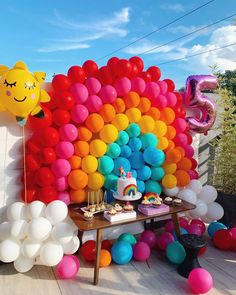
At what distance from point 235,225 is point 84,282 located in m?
1.93

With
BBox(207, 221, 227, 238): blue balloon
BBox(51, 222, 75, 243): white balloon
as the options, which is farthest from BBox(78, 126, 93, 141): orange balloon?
BBox(207, 221, 227, 238): blue balloon

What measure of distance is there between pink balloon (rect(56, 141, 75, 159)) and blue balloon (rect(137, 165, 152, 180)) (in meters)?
0.75

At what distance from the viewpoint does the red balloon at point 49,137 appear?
7.71ft

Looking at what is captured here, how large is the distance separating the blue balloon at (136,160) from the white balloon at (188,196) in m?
0.59

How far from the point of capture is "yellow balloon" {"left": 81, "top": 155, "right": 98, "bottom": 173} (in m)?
2.48

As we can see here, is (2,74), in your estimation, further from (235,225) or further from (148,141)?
(235,225)

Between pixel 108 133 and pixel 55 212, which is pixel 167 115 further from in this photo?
pixel 55 212

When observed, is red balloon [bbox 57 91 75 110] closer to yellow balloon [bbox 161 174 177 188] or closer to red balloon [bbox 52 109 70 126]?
red balloon [bbox 52 109 70 126]

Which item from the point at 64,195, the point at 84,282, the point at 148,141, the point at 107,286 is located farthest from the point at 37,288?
the point at 148,141

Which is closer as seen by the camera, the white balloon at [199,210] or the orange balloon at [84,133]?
the orange balloon at [84,133]

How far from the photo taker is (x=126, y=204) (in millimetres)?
2514

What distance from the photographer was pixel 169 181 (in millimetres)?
2871

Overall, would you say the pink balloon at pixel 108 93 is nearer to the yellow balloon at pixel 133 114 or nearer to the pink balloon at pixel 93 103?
the pink balloon at pixel 93 103

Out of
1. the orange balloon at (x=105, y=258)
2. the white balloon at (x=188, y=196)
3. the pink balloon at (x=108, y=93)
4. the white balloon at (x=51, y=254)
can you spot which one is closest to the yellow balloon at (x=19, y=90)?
the pink balloon at (x=108, y=93)
